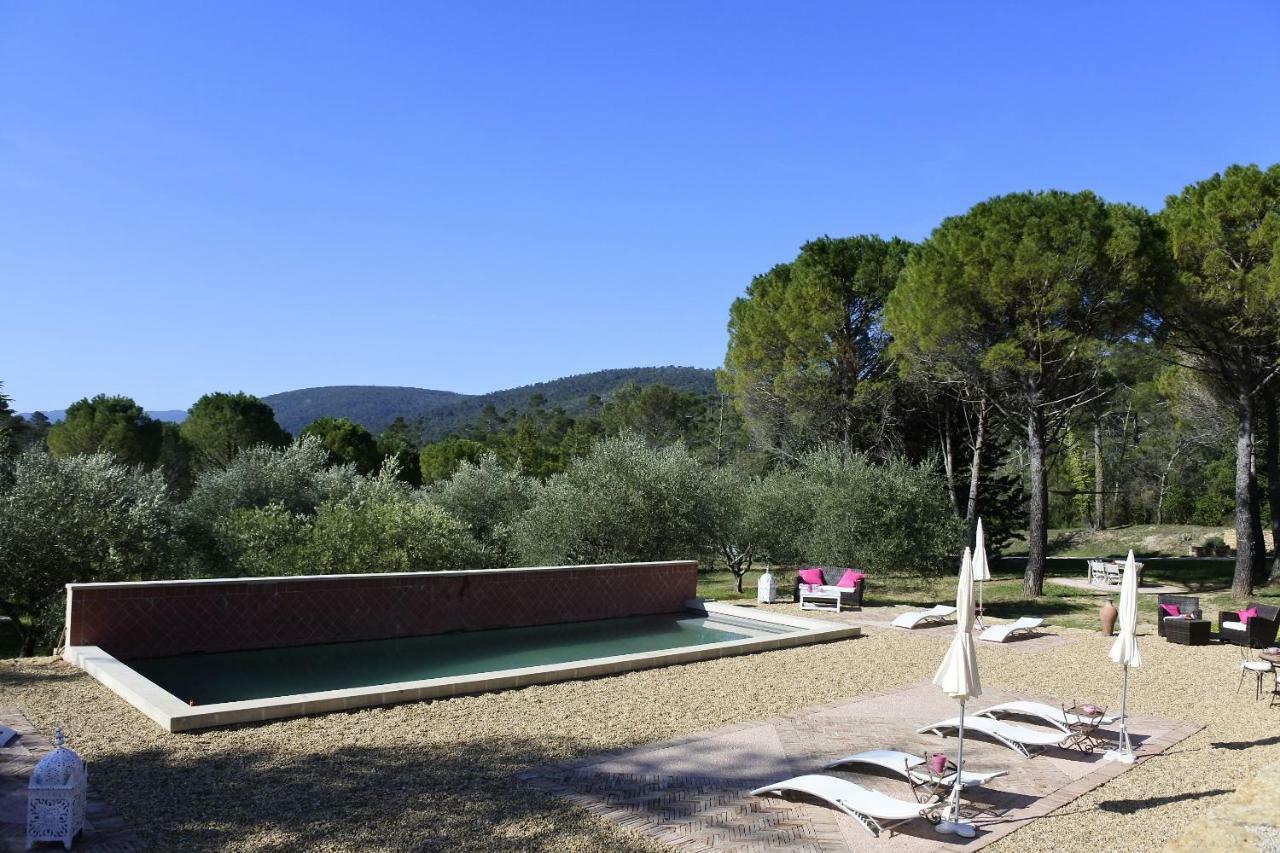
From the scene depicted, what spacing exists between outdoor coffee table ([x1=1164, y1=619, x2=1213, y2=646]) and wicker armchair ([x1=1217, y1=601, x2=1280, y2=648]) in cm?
27

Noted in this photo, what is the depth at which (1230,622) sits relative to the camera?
1378 centimetres

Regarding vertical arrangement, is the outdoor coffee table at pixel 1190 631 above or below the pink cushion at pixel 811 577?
below

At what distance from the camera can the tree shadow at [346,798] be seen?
18.6 feet

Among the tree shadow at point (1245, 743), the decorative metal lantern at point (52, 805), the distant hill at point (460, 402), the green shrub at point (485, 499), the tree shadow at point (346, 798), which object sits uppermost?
the distant hill at point (460, 402)

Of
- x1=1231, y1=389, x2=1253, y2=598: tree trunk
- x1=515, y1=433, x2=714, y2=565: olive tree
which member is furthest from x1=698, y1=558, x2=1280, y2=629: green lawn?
x1=515, y1=433, x2=714, y2=565: olive tree

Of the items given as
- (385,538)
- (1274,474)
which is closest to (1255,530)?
(1274,474)

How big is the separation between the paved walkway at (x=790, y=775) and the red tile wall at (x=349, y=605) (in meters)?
7.16

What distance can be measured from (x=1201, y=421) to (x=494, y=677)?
30.2 metres

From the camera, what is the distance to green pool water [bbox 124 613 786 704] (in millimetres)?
11305

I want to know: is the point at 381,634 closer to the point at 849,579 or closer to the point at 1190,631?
the point at 849,579

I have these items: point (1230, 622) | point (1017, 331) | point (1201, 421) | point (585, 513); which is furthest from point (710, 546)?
point (1201, 421)

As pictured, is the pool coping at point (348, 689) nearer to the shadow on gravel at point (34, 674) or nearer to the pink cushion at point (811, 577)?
the shadow on gravel at point (34, 674)

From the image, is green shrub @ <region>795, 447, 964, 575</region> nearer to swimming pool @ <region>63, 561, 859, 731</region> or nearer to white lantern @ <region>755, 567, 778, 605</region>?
white lantern @ <region>755, 567, 778, 605</region>

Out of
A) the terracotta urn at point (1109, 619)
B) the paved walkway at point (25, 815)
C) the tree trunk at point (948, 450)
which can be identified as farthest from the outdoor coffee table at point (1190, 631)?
the paved walkway at point (25, 815)
